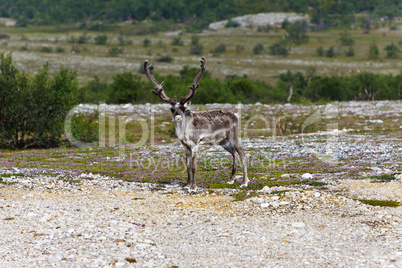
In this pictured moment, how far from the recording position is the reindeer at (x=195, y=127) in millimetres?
16719

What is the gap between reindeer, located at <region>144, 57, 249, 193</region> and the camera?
16.7 meters

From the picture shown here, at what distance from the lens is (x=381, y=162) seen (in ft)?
66.9

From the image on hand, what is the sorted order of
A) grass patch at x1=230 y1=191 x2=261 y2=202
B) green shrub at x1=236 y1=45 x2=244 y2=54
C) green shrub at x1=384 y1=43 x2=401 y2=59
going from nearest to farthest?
grass patch at x1=230 y1=191 x2=261 y2=202
green shrub at x1=384 y1=43 x2=401 y2=59
green shrub at x1=236 y1=45 x2=244 y2=54

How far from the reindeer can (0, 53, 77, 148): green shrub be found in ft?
52.5

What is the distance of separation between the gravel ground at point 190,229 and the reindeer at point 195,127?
1379 millimetres

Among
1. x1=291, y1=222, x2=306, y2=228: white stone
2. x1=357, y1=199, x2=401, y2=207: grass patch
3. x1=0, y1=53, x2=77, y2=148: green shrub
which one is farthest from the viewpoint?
x1=0, y1=53, x2=77, y2=148: green shrub

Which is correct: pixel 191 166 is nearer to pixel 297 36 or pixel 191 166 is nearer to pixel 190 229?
pixel 190 229

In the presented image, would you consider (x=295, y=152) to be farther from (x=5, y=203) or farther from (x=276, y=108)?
(x=276, y=108)

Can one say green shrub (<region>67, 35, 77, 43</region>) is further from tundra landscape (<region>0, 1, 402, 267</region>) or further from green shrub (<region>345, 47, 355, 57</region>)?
tundra landscape (<region>0, 1, 402, 267</region>)

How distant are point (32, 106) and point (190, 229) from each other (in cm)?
2112

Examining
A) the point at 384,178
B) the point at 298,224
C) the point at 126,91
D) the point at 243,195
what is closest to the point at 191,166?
the point at 243,195

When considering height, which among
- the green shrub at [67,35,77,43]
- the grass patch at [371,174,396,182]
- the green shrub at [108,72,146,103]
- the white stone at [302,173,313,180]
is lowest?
the white stone at [302,173,313,180]

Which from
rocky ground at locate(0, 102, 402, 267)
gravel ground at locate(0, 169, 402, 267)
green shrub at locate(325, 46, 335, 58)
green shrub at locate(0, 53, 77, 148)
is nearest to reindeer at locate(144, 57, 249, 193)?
rocky ground at locate(0, 102, 402, 267)

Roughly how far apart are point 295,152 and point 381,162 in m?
4.83
